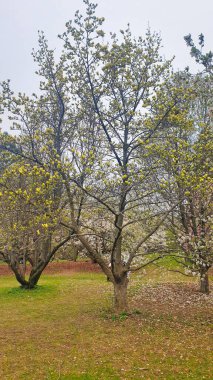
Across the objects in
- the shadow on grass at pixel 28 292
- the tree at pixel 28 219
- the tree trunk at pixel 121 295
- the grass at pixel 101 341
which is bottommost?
the grass at pixel 101 341

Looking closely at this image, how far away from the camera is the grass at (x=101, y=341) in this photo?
1019 centimetres

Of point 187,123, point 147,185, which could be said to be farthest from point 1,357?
point 187,123

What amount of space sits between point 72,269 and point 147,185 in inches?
993

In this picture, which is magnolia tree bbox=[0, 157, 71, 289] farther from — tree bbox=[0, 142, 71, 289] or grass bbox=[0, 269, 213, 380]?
grass bbox=[0, 269, 213, 380]

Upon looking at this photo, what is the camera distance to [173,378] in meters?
9.62

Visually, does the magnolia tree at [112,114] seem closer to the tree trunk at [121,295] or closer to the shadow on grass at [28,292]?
the tree trunk at [121,295]

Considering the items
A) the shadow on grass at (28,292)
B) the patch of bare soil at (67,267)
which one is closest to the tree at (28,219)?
the shadow on grass at (28,292)

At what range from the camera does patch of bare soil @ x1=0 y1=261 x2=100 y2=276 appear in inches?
1483

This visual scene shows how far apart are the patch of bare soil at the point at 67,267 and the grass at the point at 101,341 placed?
16.9 meters

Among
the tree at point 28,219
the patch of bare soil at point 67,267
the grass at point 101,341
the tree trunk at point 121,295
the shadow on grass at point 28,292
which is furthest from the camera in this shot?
the patch of bare soil at point 67,267

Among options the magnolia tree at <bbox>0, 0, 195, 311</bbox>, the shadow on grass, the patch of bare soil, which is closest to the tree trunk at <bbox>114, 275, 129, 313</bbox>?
the magnolia tree at <bbox>0, 0, 195, 311</bbox>

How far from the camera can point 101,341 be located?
41.6ft

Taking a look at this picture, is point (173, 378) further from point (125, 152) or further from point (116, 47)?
point (116, 47)

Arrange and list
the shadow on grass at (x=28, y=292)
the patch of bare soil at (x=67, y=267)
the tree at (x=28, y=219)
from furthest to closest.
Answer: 1. the patch of bare soil at (x=67, y=267)
2. the shadow on grass at (x=28, y=292)
3. the tree at (x=28, y=219)
